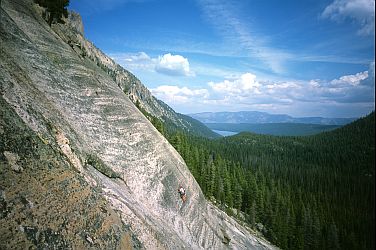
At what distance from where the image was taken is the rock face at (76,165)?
1033 cm

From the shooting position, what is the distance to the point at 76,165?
1452 cm

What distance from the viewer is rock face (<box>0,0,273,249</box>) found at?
33.9 ft

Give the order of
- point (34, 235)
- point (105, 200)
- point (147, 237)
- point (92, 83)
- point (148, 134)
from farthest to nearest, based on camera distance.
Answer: point (148, 134), point (92, 83), point (147, 237), point (105, 200), point (34, 235)

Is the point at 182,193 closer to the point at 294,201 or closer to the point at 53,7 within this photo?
the point at 53,7

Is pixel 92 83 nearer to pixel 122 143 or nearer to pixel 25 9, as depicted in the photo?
pixel 122 143

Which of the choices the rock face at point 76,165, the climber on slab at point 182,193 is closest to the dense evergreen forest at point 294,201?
the climber on slab at point 182,193

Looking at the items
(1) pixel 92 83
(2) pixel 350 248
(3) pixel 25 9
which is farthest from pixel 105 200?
(2) pixel 350 248

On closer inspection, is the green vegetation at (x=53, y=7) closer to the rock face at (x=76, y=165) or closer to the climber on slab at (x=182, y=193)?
the rock face at (x=76, y=165)

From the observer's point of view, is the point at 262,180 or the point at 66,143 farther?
the point at 262,180

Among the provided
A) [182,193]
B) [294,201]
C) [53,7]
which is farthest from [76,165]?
[294,201]

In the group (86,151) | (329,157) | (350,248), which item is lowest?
(350,248)

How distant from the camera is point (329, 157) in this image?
17912cm

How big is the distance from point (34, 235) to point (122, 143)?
12326mm

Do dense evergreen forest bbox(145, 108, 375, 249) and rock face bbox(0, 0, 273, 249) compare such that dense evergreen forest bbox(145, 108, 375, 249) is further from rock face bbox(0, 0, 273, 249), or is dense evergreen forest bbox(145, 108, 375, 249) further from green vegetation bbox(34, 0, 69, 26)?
rock face bbox(0, 0, 273, 249)
